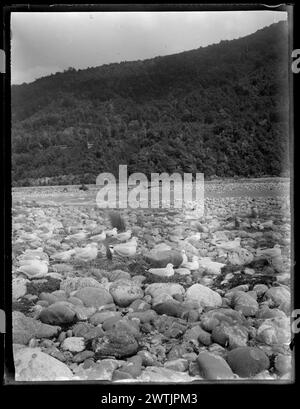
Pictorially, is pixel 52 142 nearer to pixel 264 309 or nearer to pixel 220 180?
pixel 220 180

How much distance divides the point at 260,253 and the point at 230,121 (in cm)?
69

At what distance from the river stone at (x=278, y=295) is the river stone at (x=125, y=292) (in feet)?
2.10

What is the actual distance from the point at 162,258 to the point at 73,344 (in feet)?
2.01

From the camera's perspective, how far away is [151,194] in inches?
96.5

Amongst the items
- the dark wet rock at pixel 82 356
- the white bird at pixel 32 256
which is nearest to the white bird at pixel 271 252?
the dark wet rock at pixel 82 356

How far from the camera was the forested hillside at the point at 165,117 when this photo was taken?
2432mm

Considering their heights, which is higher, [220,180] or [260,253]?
[220,180]

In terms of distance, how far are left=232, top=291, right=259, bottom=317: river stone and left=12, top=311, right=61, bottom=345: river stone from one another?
2.94 ft

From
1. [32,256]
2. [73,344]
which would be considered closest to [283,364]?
[73,344]

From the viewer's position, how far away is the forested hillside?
2432 mm

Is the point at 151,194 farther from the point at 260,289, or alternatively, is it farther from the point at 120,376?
the point at 120,376

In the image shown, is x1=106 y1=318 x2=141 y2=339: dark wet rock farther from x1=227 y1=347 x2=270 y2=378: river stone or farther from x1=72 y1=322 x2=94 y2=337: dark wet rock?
x1=227 y1=347 x2=270 y2=378: river stone
